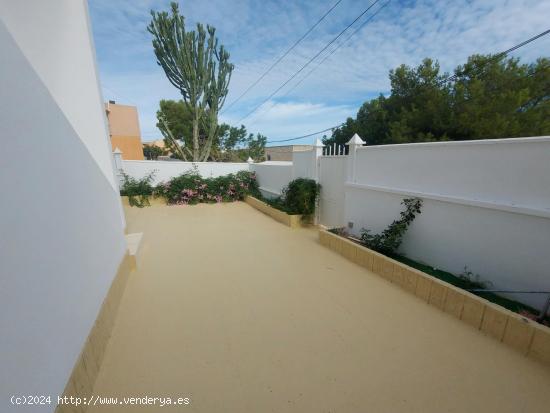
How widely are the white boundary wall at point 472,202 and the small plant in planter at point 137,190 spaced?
691 centimetres

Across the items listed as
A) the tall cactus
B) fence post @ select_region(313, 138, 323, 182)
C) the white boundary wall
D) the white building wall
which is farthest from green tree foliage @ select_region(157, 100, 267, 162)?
the white boundary wall

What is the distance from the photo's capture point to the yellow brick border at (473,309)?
5.83 feet

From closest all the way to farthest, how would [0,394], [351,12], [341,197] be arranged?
[0,394]
[341,197]
[351,12]

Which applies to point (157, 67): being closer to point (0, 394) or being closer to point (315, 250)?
point (315, 250)

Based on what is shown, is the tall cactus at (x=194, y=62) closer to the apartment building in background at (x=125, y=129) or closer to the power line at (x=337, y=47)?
the power line at (x=337, y=47)

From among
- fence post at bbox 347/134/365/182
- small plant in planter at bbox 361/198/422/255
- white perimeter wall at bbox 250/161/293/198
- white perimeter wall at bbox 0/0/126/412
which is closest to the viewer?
white perimeter wall at bbox 0/0/126/412

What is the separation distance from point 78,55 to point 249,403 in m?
3.41

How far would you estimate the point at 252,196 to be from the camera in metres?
8.19

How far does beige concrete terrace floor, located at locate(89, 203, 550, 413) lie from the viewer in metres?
1.51

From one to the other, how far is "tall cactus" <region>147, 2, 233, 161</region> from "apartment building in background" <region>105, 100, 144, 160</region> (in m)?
10.1

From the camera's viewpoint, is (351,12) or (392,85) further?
(392,85)

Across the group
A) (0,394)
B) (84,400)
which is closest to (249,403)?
(84,400)

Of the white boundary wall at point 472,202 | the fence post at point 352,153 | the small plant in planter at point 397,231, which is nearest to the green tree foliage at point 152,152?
the fence post at point 352,153

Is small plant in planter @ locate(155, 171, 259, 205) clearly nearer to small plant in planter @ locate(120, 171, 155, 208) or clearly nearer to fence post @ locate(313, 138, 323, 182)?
small plant in planter @ locate(120, 171, 155, 208)
